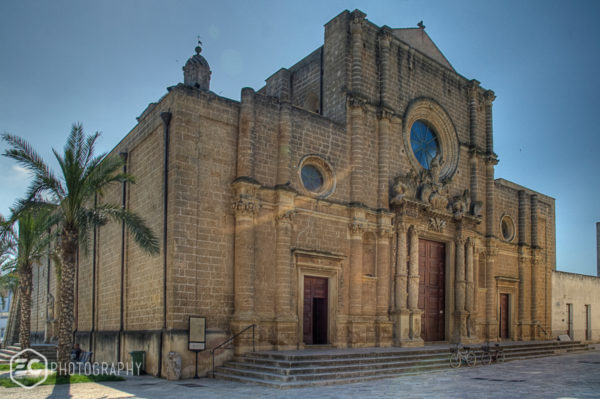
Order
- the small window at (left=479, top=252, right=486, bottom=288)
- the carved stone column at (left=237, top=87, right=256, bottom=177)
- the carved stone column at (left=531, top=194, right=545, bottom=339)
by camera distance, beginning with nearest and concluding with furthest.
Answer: the carved stone column at (left=237, top=87, right=256, bottom=177), the small window at (left=479, top=252, right=486, bottom=288), the carved stone column at (left=531, top=194, right=545, bottom=339)

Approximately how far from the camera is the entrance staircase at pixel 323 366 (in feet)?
46.5

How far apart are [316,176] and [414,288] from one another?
5.78 meters

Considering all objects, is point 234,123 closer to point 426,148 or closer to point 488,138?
point 426,148

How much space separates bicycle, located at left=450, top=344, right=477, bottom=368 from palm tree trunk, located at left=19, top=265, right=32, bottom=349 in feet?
50.2

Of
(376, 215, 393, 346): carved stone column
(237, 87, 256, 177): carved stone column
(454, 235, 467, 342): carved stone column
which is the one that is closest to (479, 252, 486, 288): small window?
(454, 235, 467, 342): carved stone column

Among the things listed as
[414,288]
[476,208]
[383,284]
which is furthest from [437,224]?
[383,284]

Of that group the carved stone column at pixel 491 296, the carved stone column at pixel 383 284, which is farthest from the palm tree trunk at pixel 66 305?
the carved stone column at pixel 491 296

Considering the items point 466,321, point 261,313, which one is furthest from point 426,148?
point 261,313

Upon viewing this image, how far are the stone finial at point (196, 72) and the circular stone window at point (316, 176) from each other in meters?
4.95

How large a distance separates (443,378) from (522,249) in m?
15.1

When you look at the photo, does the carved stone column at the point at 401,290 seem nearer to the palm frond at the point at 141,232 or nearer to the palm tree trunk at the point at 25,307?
the palm frond at the point at 141,232

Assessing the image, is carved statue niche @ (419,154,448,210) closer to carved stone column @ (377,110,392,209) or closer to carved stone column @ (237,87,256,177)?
carved stone column @ (377,110,392,209)

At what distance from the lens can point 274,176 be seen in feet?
60.0

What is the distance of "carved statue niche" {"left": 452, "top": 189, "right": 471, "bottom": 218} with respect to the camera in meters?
24.0
